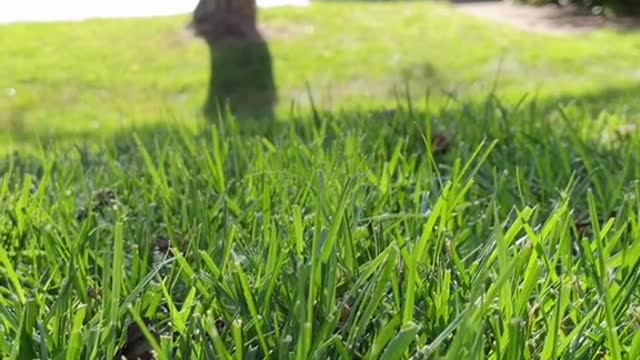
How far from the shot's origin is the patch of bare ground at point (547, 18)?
16047mm

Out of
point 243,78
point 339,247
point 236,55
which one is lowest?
point 243,78

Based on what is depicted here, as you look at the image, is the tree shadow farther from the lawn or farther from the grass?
the lawn

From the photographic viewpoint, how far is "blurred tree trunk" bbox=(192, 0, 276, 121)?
1148 cm

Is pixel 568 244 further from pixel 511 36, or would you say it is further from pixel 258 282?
pixel 511 36

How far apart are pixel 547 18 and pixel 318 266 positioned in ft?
53.3

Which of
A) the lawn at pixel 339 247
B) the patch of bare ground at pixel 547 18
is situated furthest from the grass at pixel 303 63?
the lawn at pixel 339 247

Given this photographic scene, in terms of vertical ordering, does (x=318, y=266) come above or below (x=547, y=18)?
above

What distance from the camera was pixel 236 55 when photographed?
1296cm

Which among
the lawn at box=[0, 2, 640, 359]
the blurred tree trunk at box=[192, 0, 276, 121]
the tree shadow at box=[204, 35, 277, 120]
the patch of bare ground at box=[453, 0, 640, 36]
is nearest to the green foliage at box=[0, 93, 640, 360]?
the lawn at box=[0, 2, 640, 359]

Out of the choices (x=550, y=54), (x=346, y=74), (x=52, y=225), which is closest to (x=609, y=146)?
(x=52, y=225)

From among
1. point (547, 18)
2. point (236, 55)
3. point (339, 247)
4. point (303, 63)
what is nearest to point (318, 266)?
point (339, 247)

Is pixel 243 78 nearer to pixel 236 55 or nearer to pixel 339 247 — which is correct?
pixel 236 55

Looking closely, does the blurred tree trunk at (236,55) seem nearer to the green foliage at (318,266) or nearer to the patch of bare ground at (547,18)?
the patch of bare ground at (547,18)

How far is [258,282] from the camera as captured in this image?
150 cm
